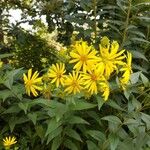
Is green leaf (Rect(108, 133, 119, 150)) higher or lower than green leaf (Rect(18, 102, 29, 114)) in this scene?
lower

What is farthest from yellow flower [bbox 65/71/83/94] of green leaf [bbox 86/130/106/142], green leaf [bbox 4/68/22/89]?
green leaf [bbox 4/68/22/89]

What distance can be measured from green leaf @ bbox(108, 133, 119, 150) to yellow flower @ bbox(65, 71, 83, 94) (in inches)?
11.5

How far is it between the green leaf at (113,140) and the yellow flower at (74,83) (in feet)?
0.96

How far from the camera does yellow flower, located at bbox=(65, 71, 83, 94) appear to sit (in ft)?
6.62

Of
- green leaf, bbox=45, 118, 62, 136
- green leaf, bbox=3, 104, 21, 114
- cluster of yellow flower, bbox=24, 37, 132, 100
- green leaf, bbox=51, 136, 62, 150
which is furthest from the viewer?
green leaf, bbox=3, 104, 21, 114

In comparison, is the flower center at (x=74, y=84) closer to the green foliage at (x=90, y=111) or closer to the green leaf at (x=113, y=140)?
the green foliage at (x=90, y=111)

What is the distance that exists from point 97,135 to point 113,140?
0.12 m

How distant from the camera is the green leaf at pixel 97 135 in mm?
2194

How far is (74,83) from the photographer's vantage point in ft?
6.66

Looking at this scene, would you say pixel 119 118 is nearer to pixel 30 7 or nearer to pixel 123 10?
pixel 123 10

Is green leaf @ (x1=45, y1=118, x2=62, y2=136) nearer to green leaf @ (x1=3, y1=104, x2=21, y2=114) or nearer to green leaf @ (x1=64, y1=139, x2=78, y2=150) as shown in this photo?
green leaf @ (x1=64, y1=139, x2=78, y2=150)

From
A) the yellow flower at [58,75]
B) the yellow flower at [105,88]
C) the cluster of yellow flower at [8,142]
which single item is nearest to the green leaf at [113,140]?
the yellow flower at [105,88]

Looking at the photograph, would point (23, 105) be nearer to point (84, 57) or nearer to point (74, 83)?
point (74, 83)

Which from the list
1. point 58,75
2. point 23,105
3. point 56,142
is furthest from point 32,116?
point 58,75
